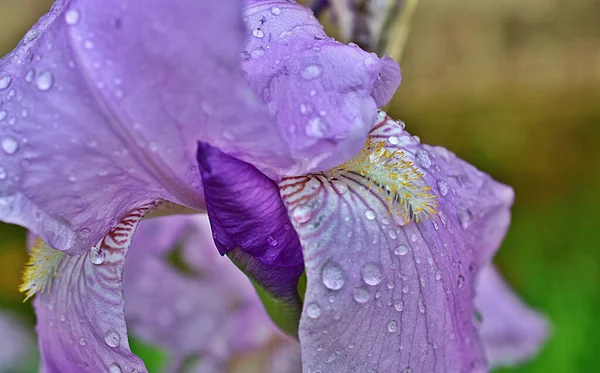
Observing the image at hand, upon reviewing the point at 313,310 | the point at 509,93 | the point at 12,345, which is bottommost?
the point at 12,345

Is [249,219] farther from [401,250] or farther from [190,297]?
[190,297]

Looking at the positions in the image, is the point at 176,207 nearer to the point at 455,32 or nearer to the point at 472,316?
the point at 472,316

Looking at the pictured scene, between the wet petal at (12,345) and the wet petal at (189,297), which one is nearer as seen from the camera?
the wet petal at (189,297)

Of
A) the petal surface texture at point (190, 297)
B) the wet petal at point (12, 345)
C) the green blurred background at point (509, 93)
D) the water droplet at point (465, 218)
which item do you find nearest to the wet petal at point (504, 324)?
the petal surface texture at point (190, 297)

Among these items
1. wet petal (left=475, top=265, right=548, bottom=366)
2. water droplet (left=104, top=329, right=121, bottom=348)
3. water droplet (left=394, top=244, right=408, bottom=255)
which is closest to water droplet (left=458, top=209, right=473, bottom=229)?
water droplet (left=394, top=244, right=408, bottom=255)

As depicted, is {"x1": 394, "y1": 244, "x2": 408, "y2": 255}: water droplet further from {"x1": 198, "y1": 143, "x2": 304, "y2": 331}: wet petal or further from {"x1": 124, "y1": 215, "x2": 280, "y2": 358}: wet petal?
{"x1": 124, "y1": 215, "x2": 280, "y2": 358}: wet petal

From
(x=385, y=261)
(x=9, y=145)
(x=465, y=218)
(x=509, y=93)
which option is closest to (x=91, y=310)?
(x=9, y=145)

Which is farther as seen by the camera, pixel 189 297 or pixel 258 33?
pixel 189 297

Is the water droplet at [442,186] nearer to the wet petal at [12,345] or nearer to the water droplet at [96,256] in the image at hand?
the water droplet at [96,256]
